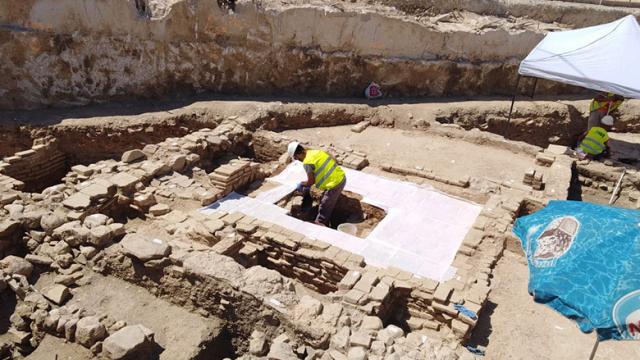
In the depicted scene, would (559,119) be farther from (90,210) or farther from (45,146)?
(45,146)

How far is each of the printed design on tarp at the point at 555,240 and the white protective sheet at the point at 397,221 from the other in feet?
4.60

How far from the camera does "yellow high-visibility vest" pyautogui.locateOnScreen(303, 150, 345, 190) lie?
7273mm

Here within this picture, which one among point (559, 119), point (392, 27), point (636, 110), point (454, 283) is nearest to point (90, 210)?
point (454, 283)

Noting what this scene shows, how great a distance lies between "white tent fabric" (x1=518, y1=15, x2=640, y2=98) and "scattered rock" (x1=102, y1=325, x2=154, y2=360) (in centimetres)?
970

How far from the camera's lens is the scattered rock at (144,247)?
5629 mm

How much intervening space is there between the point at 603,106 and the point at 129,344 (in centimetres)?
1150

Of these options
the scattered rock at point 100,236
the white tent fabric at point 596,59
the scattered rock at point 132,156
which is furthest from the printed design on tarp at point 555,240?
the scattered rock at point 132,156

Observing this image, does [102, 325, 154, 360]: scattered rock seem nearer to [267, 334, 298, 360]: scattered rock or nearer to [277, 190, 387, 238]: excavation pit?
[267, 334, 298, 360]: scattered rock

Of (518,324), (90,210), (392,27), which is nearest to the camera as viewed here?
(518,324)

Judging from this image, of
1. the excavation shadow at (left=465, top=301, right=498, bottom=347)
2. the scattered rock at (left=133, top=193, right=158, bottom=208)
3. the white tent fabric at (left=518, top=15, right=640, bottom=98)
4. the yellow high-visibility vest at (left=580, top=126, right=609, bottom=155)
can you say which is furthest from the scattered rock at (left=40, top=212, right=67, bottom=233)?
the yellow high-visibility vest at (left=580, top=126, right=609, bottom=155)

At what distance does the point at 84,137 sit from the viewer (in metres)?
10.0

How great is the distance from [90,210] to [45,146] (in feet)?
12.3

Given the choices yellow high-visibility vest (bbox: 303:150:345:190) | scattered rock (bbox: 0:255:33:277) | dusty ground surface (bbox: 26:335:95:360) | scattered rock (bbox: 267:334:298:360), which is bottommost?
dusty ground surface (bbox: 26:335:95:360)

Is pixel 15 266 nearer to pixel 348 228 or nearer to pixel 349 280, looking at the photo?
pixel 349 280
